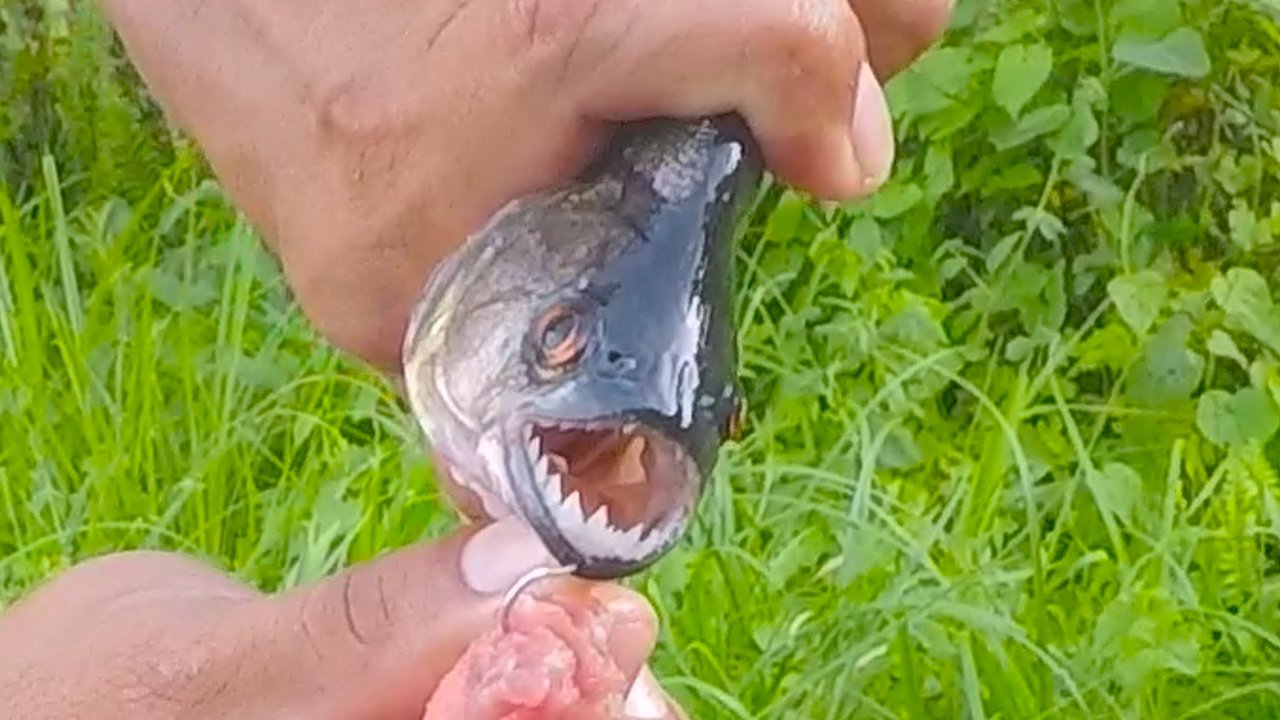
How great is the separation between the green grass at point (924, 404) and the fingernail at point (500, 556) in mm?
1008

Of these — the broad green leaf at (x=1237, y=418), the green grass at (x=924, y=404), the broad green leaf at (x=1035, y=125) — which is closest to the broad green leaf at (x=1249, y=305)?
the green grass at (x=924, y=404)

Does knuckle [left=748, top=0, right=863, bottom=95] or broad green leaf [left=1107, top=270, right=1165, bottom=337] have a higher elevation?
knuckle [left=748, top=0, right=863, bottom=95]

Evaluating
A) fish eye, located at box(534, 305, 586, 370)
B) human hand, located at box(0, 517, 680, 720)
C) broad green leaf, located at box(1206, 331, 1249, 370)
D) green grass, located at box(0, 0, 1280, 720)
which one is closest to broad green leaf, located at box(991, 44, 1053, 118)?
green grass, located at box(0, 0, 1280, 720)

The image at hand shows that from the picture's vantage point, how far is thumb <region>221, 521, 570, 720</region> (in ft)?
4.42

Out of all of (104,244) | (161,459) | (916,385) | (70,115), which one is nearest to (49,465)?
(161,459)

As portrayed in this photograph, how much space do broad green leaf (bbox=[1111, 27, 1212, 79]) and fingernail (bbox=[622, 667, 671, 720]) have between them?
209 cm

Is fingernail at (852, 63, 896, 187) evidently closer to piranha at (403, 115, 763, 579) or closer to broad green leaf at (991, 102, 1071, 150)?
piranha at (403, 115, 763, 579)

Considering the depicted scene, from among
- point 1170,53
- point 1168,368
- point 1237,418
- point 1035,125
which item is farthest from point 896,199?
point 1237,418

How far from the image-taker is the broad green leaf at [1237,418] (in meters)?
2.85

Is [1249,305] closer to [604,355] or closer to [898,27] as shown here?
[898,27]

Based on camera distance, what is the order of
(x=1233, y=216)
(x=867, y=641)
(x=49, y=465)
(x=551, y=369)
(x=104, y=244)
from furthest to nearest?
(x=104, y=244) → (x=1233, y=216) → (x=49, y=465) → (x=867, y=641) → (x=551, y=369)

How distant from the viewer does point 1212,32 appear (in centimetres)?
353

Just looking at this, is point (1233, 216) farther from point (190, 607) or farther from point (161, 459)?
point (190, 607)

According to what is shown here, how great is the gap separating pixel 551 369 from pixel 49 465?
1998 millimetres
